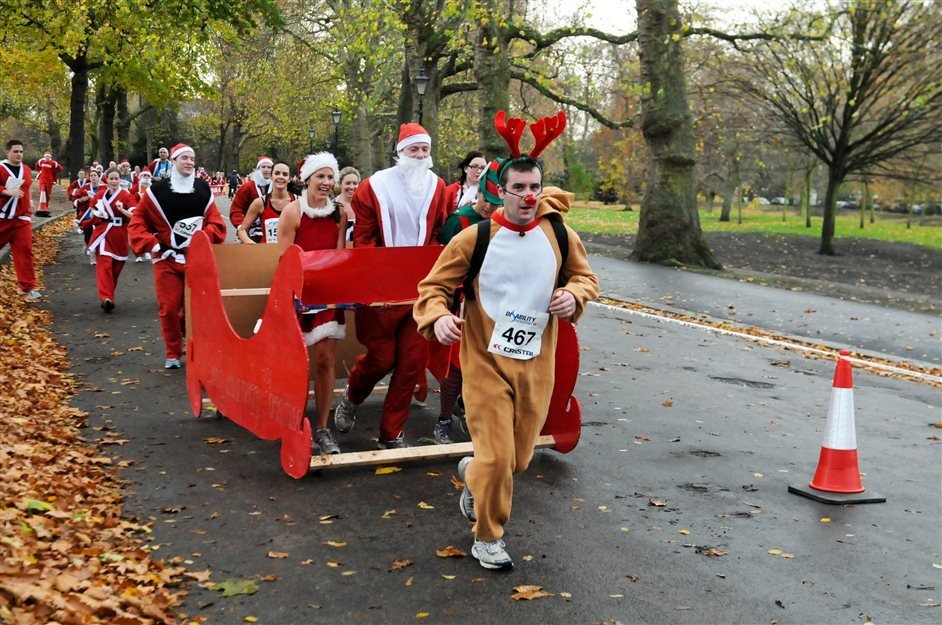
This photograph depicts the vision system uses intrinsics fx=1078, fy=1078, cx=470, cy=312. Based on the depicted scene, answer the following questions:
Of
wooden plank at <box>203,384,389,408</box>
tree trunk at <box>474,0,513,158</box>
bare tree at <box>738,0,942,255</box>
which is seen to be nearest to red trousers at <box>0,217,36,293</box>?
wooden plank at <box>203,384,389,408</box>

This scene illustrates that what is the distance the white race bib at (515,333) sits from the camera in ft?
16.6

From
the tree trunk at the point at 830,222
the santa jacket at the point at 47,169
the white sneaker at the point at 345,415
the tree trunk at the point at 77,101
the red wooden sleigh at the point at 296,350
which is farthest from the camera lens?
the tree trunk at the point at 77,101

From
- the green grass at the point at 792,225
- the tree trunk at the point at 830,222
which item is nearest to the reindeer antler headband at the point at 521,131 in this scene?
the tree trunk at the point at 830,222

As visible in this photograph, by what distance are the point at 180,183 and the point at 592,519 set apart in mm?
6102

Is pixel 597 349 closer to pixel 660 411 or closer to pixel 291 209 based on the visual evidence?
pixel 660 411

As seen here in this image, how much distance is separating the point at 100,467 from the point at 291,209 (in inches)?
87.9

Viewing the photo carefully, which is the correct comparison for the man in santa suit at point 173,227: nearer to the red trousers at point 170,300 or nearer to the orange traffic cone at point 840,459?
the red trousers at point 170,300

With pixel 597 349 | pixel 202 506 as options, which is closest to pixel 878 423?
pixel 597 349

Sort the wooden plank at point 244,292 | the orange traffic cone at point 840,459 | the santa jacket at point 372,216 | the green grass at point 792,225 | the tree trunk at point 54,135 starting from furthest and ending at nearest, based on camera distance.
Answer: the tree trunk at point 54,135
the green grass at point 792,225
the wooden plank at point 244,292
the santa jacket at point 372,216
the orange traffic cone at point 840,459

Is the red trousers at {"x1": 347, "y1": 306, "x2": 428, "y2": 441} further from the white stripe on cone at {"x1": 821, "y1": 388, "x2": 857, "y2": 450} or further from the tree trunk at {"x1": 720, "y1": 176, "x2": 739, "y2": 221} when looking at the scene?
the tree trunk at {"x1": 720, "y1": 176, "x2": 739, "y2": 221}

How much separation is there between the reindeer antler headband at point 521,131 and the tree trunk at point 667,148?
18.3m

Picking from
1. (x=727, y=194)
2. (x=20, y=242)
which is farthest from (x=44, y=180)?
(x=727, y=194)

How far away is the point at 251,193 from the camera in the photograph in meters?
12.5

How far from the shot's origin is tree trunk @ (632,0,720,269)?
23.1 meters
